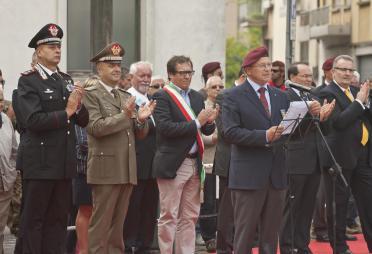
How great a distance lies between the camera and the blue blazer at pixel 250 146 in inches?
415

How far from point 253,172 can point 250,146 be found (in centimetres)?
24

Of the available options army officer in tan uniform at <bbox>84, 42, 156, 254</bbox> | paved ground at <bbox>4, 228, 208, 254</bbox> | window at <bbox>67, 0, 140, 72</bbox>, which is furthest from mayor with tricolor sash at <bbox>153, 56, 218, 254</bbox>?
window at <bbox>67, 0, 140, 72</bbox>

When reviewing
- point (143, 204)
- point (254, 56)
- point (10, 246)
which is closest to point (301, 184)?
point (143, 204)

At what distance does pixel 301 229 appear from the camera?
42.1 feet

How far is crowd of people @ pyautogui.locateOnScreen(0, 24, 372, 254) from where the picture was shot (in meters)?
10.6

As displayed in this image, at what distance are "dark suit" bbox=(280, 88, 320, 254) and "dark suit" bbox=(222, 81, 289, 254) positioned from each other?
174 centimetres

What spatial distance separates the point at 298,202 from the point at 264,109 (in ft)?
7.79

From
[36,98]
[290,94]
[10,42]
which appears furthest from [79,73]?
[36,98]

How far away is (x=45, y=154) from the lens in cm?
1059

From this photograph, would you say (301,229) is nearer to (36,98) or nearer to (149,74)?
(149,74)

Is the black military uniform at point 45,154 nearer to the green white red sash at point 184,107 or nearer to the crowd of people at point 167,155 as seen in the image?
the crowd of people at point 167,155

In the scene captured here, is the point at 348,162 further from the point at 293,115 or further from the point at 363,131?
the point at 293,115

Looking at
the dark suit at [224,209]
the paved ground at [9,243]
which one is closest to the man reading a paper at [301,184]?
the dark suit at [224,209]

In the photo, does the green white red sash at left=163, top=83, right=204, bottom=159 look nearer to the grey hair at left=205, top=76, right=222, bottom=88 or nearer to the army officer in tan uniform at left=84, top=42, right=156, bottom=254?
the army officer in tan uniform at left=84, top=42, right=156, bottom=254
